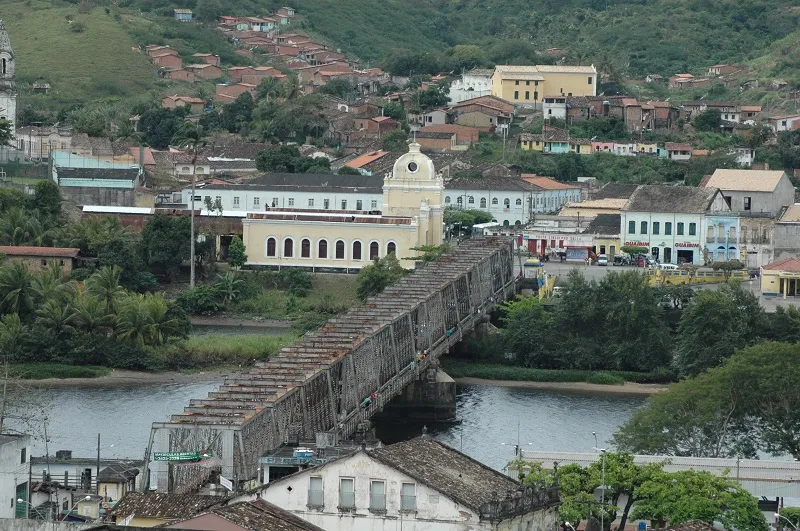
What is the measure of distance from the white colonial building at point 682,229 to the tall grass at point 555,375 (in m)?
18.0

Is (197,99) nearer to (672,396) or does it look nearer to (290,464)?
(672,396)

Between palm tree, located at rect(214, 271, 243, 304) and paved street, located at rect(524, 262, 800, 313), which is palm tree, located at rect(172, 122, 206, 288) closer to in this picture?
palm tree, located at rect(214, 271, 243, 304)

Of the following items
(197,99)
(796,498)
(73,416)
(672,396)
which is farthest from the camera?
(197,99)

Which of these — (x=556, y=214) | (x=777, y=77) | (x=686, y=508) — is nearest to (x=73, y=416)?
(x=686, y=508)

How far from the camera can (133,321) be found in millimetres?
73000

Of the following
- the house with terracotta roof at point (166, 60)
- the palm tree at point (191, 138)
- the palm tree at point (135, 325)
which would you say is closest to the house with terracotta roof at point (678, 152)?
the palm tree at point (191, 138)

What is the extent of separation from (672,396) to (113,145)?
55.8 metres

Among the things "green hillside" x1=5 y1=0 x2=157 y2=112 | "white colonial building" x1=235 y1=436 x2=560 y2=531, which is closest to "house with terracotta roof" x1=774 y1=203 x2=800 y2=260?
"green hillside" x1=5 y1=0 x2=157 y2=112

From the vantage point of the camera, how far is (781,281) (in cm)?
8088

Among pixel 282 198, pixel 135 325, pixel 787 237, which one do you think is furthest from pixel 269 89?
pixel 135 325

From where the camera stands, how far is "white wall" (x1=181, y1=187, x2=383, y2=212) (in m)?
94.9

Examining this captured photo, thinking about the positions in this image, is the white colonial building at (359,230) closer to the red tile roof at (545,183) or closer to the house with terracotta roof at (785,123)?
the red tile roof at (545,183)

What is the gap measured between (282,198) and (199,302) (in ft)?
50.6

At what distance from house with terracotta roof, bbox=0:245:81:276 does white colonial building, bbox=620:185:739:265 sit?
19874 mm
